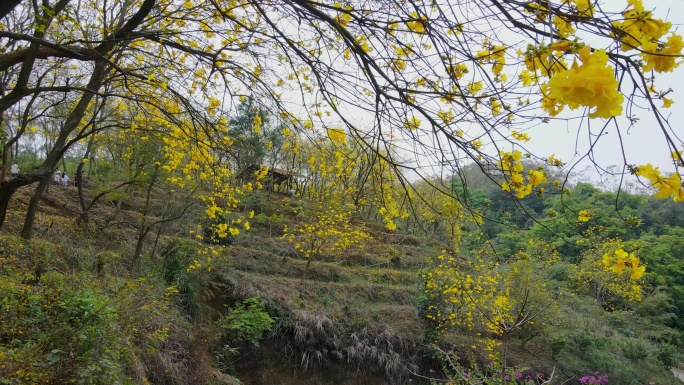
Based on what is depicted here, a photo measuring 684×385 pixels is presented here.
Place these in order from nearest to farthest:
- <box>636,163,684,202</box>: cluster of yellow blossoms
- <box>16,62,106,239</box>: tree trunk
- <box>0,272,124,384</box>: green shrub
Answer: <box>636,163,684,202</box>: cluster of yellow blossoms
<box>0,272,124,384</box>: green shrub
<box>16,62,106,239</box>: tree trunk

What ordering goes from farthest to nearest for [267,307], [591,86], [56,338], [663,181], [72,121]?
[267,307] < [72,121] < [56,338] < [663,181] < [591,86]

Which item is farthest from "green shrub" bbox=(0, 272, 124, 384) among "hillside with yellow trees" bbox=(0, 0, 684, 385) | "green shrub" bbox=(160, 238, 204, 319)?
"green shrub" bbox=(160, 238, 204, 319)

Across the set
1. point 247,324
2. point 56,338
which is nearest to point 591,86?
point 56,338

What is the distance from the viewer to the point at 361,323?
7973mm

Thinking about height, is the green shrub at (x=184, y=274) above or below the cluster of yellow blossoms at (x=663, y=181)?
below

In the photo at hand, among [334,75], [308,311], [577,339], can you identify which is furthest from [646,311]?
[334,75]

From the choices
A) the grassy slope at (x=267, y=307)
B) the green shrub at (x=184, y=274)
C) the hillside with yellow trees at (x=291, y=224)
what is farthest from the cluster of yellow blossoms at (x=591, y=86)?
the green shrub at (x=184, y=274)

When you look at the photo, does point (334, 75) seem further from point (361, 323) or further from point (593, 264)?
point (593, 264)

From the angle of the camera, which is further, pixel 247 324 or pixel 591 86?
pixel 247 324

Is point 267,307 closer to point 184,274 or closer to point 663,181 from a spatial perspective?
point 184,274

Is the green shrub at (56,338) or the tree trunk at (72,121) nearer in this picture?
the green shrub at (56,338)

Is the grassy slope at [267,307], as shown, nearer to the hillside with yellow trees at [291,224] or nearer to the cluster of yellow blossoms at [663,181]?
the hillside with yellow trees at [291,224]

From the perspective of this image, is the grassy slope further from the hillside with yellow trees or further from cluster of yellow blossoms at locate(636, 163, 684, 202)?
cluster of yellow blossoms at locate(636, 163, 684, 202)

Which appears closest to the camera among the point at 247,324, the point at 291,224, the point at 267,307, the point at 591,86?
the point at 591,86
